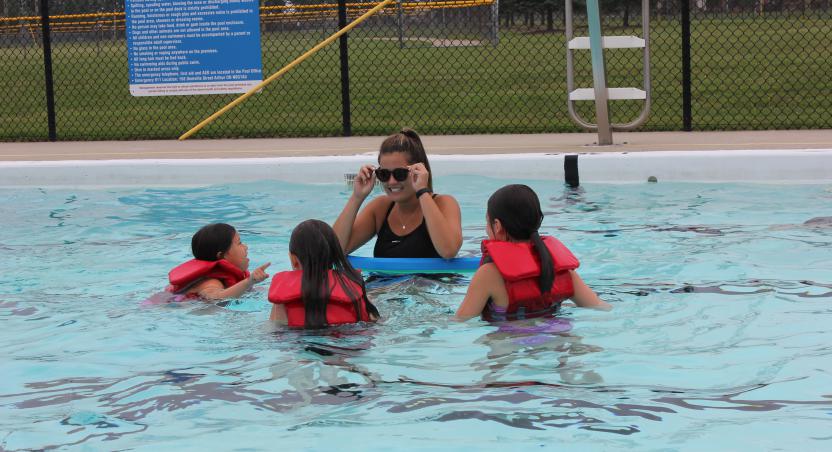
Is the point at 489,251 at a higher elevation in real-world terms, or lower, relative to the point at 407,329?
higher

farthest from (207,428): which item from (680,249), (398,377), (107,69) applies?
(107,69)

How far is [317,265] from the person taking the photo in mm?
4457

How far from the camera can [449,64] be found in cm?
1773

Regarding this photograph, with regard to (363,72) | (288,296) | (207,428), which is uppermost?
(363,72)

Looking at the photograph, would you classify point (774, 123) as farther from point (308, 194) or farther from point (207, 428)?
point (207, 428)

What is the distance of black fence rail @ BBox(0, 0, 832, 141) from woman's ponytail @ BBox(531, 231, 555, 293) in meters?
6.19

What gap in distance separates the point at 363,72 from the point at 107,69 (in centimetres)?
554

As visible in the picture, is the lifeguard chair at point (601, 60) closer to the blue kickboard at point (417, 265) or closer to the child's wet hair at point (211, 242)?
the blue kickboard at point (417, 265)

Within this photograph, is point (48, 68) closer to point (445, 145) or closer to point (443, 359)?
point (445, 145)

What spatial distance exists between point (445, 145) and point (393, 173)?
4.46 metres

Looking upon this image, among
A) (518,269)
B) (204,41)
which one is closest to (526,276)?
(518,269)

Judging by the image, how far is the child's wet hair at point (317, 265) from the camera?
175 inches

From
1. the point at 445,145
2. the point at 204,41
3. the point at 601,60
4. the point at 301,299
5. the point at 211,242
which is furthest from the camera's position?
the point at 204,41

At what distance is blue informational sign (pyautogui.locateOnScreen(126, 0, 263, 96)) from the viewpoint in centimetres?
1071
